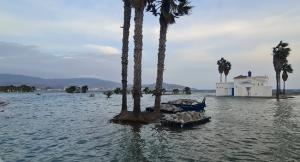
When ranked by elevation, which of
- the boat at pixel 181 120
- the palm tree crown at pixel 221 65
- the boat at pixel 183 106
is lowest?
the boat at pixel 181 120

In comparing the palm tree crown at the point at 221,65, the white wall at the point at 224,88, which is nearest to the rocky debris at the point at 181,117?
the white wall at the point at 224,88

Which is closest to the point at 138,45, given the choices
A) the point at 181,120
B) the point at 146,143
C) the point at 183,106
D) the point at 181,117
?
the point at 181,117

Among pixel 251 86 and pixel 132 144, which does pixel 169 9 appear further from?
pixel 251 86

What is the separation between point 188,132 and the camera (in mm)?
31797

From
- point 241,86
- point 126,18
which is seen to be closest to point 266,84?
point 241,86

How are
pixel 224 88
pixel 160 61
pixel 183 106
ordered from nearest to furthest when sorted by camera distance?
1. pixel 160 61
2. pixel 183 106
3. pixel 224 88

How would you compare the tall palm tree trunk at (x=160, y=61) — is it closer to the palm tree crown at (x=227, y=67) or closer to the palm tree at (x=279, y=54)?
the palm tree at (x=279, y=54)

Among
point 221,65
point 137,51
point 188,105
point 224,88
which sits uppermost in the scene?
point 221,65

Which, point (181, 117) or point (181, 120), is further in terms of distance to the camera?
point (181, 117)

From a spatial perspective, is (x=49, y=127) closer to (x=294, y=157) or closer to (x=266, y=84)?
(x=294, y=157)

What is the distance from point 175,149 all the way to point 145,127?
11190 mm

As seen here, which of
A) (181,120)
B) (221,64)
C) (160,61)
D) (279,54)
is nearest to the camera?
(181,120)

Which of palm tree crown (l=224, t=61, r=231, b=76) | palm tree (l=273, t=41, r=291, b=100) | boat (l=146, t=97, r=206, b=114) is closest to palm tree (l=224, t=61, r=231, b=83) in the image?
palm tree crown (l=224, t=61, r=231, b=76)

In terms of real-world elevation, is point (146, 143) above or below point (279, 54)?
below
